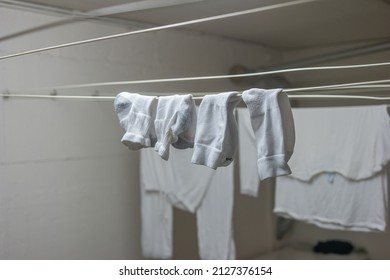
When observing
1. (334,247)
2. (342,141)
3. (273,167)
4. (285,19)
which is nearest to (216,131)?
(273,167)

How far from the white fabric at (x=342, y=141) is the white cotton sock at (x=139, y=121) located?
1072 mm

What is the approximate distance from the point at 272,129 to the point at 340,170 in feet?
3.56

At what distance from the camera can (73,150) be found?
218 centimetres

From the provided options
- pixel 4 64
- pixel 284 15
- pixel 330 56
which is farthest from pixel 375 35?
pixel 4 64

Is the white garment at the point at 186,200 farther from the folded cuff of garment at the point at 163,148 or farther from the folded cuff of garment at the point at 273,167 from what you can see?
the folded cuff of garment at the point at 273,167

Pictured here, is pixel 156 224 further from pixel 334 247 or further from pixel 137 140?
pixel 334 247

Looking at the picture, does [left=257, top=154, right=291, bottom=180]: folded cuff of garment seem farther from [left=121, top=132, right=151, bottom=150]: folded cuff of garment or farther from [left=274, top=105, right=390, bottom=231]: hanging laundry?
[left=274, top=105, right=390, bottom=231]: hanging laundry

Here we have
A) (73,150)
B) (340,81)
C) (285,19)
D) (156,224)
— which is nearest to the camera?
(73,150)

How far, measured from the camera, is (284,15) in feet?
7.75

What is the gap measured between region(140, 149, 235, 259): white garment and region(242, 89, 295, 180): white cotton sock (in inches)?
41.7

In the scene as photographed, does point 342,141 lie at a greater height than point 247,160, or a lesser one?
greater

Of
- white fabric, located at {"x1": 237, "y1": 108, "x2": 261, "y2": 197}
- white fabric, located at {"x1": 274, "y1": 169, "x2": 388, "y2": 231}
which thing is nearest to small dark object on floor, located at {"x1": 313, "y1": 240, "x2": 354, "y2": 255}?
white fabric, located at {"x1": 274, "y1": 169, "x2": 388, "y2": 231}

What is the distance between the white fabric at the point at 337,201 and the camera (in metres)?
1.91
